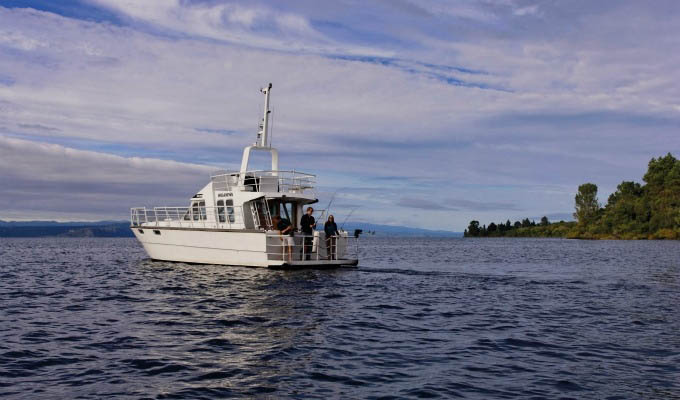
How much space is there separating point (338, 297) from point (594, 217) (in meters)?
161

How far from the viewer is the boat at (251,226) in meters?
27.2

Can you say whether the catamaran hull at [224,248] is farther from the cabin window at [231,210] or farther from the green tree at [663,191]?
the green tree at [663,191]

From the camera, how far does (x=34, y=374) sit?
9.72 meters

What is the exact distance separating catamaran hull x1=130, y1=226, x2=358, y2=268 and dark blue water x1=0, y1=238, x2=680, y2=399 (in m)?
4.27

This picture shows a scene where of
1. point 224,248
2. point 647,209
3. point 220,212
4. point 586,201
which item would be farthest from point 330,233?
point 586,201

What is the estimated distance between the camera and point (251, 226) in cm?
2873

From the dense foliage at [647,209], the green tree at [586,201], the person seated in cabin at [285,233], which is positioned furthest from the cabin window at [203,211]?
the green tree at [586,201]

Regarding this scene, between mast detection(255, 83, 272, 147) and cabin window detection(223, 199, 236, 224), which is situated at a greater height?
mast detection(255, 83, 272, 147)

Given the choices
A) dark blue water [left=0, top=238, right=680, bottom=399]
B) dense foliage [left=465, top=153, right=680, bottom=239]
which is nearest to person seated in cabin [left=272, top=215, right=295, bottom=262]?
dark blue water [left=0, top=238, right=680, bottom=399]

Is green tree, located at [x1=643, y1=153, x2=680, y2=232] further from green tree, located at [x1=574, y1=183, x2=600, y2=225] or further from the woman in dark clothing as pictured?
the woman in dark clothing

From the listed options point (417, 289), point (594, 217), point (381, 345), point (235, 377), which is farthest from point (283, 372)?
point (594, 217)

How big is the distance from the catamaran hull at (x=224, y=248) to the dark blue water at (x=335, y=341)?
168 inches

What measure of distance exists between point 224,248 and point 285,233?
3681 mm

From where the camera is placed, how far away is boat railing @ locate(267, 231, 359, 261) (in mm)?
26858
